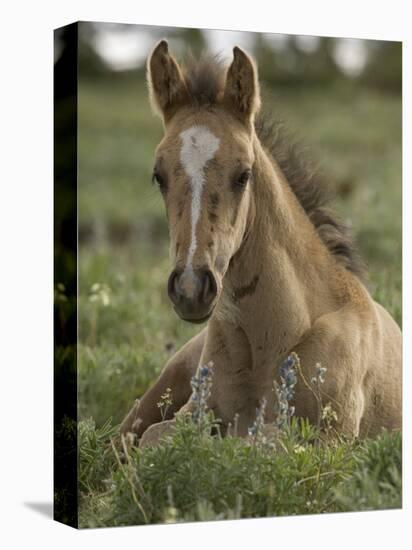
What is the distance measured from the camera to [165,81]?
6.25 metres

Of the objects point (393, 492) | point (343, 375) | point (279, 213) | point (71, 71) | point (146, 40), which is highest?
point (146, 40)

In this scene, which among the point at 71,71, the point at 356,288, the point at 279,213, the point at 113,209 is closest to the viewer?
the point at 71,71

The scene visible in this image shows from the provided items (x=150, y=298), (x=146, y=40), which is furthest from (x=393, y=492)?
(x=146, y=40)

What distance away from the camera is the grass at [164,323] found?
5.96 m

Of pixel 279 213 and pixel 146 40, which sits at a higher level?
pixel 146 40

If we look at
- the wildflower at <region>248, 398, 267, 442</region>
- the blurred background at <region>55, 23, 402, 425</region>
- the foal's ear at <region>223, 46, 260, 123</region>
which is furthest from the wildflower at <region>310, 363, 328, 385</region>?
the foal's ear at <region>223, 46, 260, 123</region>

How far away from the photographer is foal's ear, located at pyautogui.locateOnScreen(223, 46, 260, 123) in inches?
241

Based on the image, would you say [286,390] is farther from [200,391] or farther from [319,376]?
[200,391]

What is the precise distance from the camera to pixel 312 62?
15.4 meters

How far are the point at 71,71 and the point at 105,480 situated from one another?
6.75 feet

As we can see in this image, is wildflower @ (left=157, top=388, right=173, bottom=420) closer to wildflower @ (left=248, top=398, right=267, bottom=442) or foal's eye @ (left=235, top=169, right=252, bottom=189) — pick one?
wildflower @ (left=248, top=398, right=267, bottom=442)

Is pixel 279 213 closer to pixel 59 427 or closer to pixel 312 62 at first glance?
pixel 59 427

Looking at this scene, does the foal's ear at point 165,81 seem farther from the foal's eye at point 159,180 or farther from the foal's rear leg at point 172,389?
the foal's rear leg at point 172,389

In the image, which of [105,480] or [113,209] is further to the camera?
[113,209]
